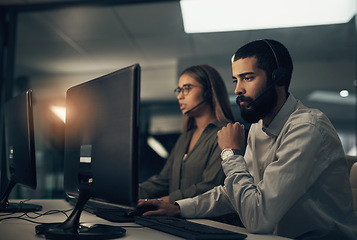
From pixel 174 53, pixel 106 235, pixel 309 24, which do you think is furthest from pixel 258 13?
pixel 106 235

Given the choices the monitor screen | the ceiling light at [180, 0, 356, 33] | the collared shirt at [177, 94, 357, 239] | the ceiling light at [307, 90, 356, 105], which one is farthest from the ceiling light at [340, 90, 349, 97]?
the monitor screen

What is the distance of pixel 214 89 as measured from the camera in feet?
6.12

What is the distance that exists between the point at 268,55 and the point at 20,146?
105 cm

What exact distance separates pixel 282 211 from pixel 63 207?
0.94 metres

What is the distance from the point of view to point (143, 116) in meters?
3.96

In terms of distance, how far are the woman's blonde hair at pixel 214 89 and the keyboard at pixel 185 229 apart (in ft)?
2.91

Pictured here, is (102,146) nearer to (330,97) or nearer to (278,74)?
(278,74)

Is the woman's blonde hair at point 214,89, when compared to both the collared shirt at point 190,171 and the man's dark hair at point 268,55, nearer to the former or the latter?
the collared shirt at point 190,171

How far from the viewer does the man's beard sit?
1218 millimetres

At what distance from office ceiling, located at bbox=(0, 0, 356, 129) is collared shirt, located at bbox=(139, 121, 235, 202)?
29.7 inches

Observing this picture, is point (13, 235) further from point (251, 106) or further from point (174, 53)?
point (174, 53)

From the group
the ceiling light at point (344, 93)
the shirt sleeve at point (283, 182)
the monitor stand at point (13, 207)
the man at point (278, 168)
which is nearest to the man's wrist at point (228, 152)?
the man at point (278, 168)

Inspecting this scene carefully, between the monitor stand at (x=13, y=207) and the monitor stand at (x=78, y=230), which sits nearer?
the monitor stand at (x=78, y=230)

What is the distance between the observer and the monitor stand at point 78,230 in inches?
32.9
